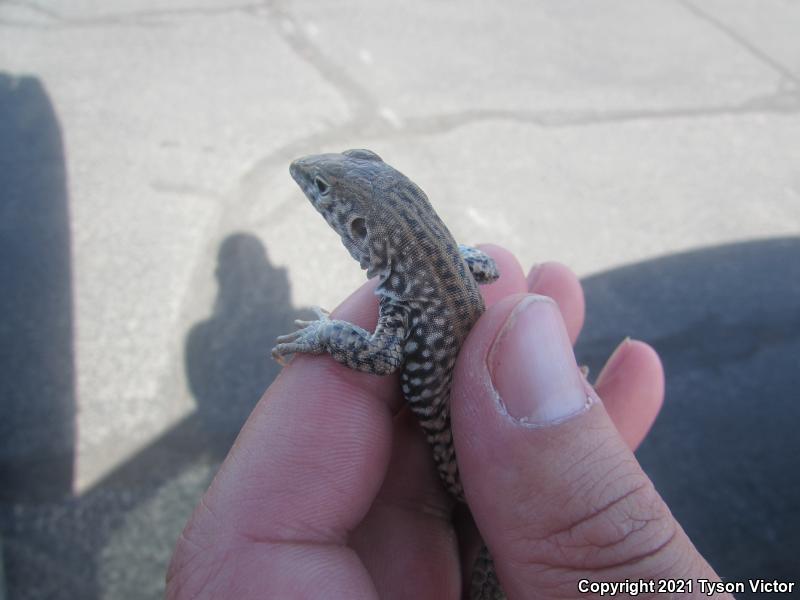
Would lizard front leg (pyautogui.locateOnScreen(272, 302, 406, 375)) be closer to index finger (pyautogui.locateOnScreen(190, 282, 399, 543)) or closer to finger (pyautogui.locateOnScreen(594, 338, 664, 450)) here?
index finger (pyautogui.locateOnScreen(190, 282, 399, 543))

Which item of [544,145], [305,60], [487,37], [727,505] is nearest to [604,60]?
[487,37]

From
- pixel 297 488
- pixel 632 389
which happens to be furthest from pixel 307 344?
pixel 632 389

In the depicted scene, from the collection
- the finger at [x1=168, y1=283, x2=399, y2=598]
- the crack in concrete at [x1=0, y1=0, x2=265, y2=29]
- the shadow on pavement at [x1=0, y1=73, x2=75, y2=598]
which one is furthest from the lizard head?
the crack in concrete at [x1=0, y1=0, x2=265, y2=29]

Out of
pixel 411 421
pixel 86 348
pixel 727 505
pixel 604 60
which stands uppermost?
pixel 604 60

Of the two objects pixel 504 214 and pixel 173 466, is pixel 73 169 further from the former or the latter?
pixel 504 214

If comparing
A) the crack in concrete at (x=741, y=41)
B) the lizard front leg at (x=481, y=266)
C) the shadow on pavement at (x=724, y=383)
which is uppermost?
the crack in concrete at (x=741, y=41)

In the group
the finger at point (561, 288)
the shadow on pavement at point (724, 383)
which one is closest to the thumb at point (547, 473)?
the finger at point (561, 288)

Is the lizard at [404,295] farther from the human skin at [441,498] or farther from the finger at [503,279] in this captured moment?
the finger at [503,279]

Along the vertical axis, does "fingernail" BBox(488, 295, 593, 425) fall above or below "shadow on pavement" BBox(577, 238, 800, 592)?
above
